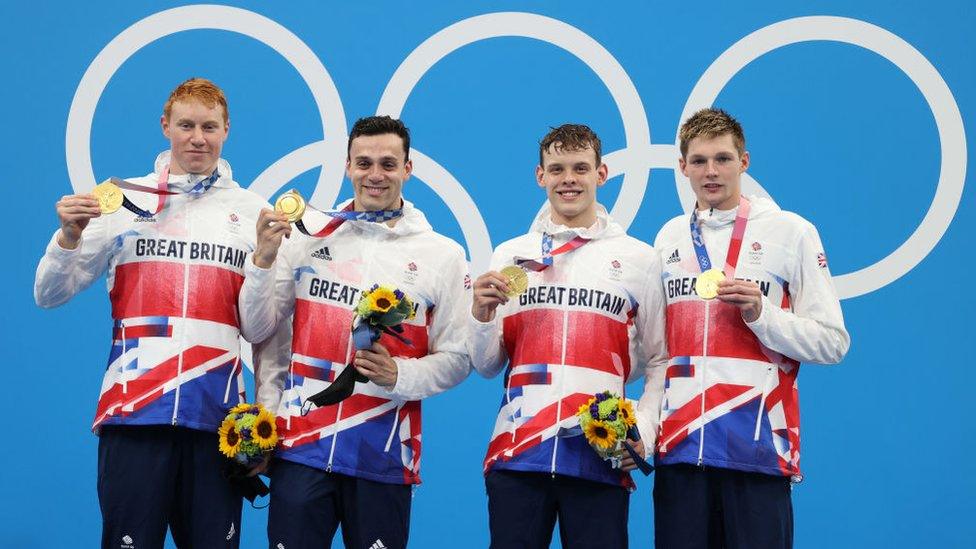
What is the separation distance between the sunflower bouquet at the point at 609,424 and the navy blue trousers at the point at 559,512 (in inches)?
7.2

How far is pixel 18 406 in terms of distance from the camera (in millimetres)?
5660

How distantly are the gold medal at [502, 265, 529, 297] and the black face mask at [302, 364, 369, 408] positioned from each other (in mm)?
586

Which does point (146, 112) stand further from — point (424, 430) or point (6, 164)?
point (424, 430)

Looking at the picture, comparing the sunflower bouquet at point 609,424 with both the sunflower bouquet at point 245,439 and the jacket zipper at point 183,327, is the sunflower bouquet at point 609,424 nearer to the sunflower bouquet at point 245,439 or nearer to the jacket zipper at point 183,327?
the sunflower bouquet at point 245,439

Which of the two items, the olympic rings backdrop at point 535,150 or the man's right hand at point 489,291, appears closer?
the man's right hand at point 489,291

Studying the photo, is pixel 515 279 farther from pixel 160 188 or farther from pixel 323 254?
pixel 160 188

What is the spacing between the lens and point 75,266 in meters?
3.94

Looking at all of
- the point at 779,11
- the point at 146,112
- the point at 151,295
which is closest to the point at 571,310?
the point at 151,295

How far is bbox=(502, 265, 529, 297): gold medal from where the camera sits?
3652 mm

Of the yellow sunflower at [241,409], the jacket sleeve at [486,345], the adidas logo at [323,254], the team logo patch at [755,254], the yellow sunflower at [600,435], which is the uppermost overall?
the team logo patch at [755,254]

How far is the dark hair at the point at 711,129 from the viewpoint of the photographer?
388 centimetres

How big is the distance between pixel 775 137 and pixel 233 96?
280cm

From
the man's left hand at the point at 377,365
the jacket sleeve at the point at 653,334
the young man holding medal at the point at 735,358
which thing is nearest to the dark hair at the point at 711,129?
the young man holding medal at the point at 735,358

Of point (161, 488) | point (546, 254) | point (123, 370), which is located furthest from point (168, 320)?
point (546, 254)
